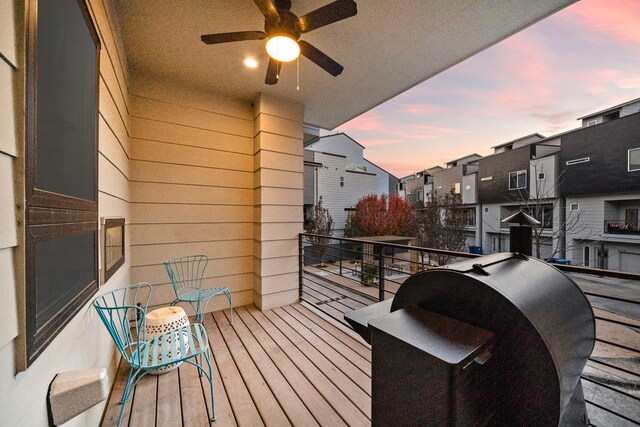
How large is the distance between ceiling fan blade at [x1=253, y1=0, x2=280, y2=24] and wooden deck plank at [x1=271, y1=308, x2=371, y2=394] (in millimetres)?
2777

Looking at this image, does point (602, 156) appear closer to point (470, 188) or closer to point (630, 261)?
point (630, 261)

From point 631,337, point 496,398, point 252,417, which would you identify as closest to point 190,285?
point 252,417

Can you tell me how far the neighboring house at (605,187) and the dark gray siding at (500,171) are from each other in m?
1.56

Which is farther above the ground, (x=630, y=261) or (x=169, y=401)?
(x=169, y=401)

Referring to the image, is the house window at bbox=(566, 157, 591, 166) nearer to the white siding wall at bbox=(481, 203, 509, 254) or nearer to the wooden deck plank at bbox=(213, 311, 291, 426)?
the white siding wall at bbox=(481, 203, 509, 254)

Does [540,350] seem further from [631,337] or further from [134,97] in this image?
[631,337]

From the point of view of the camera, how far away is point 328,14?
163 centimetres

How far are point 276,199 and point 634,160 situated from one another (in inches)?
525

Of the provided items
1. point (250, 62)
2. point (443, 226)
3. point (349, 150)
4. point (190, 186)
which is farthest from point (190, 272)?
point (349, 150)

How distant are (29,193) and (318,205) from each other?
36.7ft

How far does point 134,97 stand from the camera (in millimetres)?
2826

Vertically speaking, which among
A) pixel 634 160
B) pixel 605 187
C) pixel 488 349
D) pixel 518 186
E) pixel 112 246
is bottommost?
pixel 488 349

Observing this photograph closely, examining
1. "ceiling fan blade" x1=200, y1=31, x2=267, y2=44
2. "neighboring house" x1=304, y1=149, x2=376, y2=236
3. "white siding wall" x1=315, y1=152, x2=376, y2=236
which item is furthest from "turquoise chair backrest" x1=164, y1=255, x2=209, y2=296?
"white siding wall" x1=315, y1=152, x2=376, y2=236

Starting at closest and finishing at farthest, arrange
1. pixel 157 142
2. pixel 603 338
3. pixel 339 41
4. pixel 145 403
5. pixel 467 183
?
pixel 145 403 → pixel 339 41 → pixel 157 142 → pixel 603 338 → pixel 467 183
